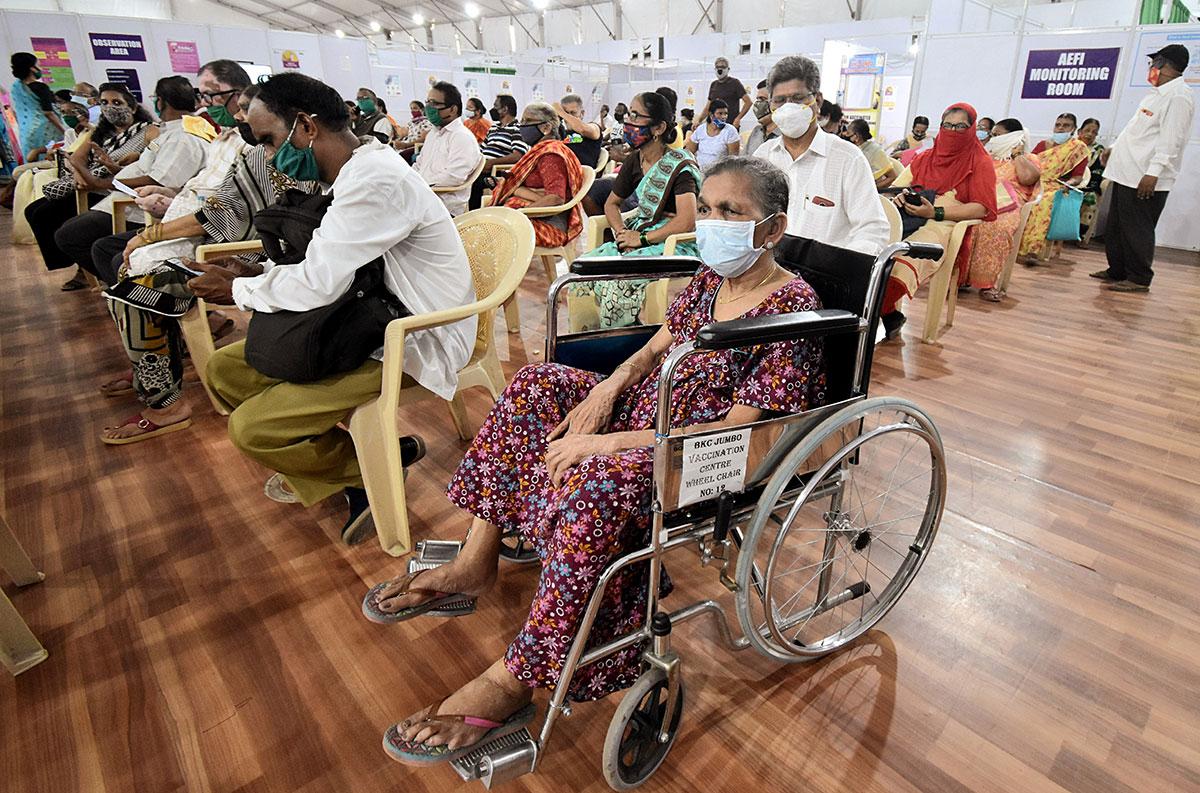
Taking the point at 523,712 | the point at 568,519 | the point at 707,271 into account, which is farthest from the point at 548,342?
the point at 523,712

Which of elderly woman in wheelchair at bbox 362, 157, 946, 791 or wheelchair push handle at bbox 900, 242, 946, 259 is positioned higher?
wheelchair push handle at bbox 900, 242, 946, 259

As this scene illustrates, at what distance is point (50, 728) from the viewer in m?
1.29

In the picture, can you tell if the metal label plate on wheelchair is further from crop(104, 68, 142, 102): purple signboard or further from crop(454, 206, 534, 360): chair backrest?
crop(104, 68, 142, 102): purple signboard

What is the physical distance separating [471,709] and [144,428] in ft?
6.48

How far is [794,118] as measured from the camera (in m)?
2.27

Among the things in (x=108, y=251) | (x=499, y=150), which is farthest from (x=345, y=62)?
(x=108, y=251)

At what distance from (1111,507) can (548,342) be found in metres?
1.79

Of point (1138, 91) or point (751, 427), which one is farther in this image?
point (1138, 91)

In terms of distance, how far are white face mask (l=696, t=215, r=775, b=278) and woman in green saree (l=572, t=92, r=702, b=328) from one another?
1.27 metres

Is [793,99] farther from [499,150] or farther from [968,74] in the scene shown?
[968,74]

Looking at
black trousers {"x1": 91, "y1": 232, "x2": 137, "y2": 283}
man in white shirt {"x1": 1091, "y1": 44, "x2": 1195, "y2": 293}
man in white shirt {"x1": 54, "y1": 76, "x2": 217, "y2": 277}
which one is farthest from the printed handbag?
black trousers {"x1": 91, "y1": 232, "x2": 137, "y2": 283}

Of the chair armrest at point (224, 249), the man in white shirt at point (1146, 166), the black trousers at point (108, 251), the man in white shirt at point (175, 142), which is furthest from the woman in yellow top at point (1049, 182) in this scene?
the black trousers at point (108, 251)

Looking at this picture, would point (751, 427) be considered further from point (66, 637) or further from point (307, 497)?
point (66, 637)

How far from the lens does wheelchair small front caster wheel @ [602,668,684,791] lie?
3.54 feet
